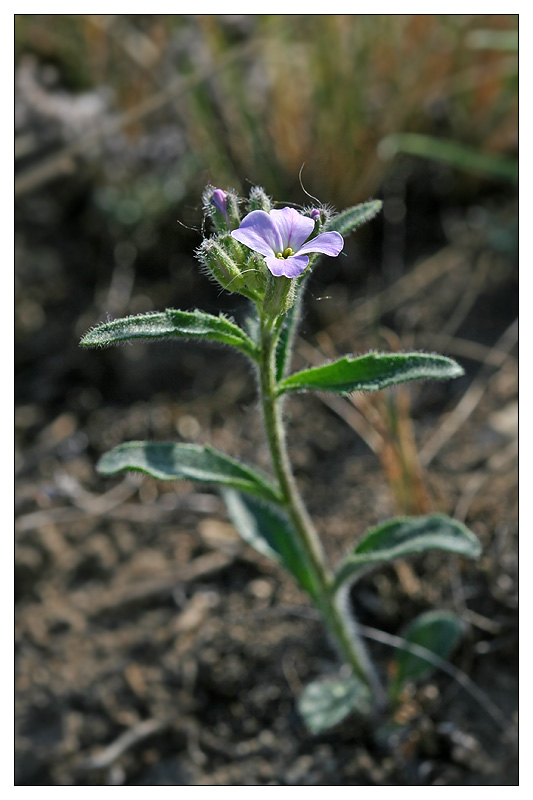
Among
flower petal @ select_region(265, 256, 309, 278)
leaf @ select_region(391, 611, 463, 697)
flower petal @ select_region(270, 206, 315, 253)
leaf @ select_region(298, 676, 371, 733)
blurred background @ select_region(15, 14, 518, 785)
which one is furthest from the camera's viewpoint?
blurred background @ select_region(15, 14, 518, 785)

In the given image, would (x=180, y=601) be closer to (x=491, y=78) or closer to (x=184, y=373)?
(x=184, y=373)

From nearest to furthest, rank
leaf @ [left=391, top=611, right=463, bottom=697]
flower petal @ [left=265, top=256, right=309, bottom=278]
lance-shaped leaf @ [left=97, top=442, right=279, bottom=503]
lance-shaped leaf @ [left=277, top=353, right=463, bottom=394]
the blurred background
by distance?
flower petal @ [left=265, top=256, right=309, bottom=278] → lance-shaped leaf @ [left=277, top=353, right=463, bottom=394] → lance-shaped leaf @ [left=97, top=442, right=279, bottom=503] → leaf @ [left=391, top=611, right=463, bottom=697] → the blurred background

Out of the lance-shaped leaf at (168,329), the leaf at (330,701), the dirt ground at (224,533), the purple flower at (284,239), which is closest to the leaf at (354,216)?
the purple flower at (284,239)

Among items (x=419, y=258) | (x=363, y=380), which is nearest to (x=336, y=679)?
(x=363, y=380)

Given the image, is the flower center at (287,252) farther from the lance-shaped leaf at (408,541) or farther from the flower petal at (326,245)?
the lance-shaped leaf at (408,541)

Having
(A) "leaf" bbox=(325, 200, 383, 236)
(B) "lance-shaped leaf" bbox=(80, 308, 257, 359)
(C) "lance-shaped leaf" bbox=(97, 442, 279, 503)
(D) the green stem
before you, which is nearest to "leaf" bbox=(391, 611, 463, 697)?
(D) the green stem

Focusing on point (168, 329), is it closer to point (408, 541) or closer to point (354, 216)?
point (354, 216)

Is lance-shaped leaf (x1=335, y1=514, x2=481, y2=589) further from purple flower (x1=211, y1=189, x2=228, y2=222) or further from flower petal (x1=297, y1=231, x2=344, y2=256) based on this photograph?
purple flower (x1=211, y1=189, x2=228, y2=222)
